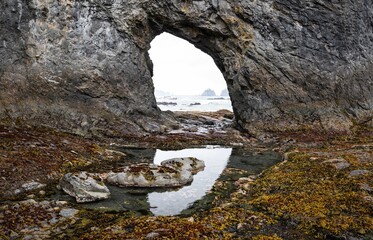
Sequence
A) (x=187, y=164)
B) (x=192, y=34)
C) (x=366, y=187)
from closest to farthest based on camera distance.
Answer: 1. (x=366, y=187)
2. (x=187, y=164)
3. (x=192, y=34)

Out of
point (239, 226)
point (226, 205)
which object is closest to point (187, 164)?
point (226, 205)

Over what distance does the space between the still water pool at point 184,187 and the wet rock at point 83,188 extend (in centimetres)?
33

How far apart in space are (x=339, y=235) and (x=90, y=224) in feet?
28.8

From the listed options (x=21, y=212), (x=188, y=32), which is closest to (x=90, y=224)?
(x=21, y=212)

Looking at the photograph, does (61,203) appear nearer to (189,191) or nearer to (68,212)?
(68,212)

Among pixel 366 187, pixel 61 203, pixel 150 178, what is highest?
pixel 366 187

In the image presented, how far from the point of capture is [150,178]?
17422mm

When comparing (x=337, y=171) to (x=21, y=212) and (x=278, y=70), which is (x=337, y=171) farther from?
(x=278, y=70)

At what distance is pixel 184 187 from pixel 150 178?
6.40 feet

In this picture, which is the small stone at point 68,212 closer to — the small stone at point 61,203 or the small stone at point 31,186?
the small stone at point 61,203

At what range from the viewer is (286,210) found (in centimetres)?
1283

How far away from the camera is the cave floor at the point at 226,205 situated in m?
10.9

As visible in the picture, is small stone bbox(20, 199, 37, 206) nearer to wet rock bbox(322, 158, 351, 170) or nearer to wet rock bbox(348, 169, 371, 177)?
wet rock bbox(348, 169, 371, 177)

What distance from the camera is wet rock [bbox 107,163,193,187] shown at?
1716 centimetres
